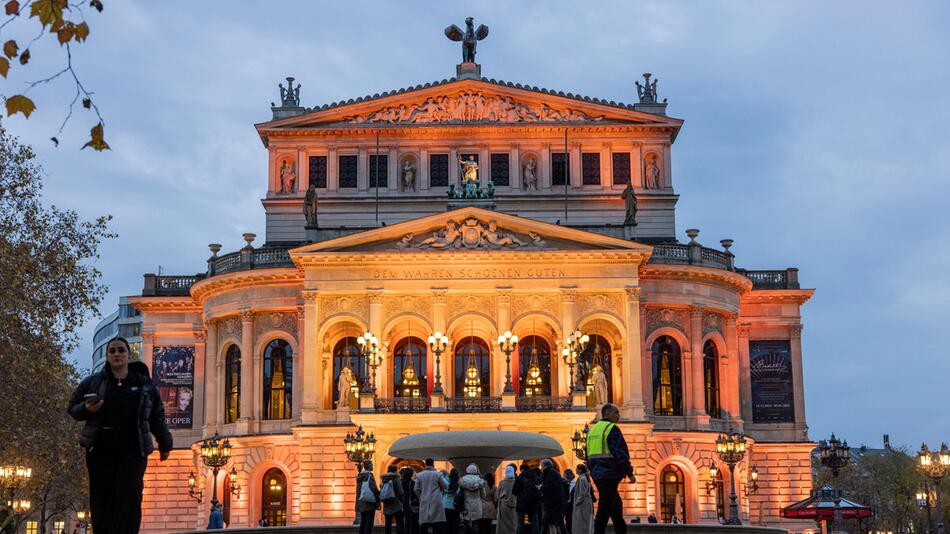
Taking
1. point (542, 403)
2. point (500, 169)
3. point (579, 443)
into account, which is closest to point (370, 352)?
point (542, 403)

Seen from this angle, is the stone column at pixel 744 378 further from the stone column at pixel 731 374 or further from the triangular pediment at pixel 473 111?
the triangular pediment at pixel 473 111

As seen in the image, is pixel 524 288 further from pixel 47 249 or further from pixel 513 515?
pixel 513 515

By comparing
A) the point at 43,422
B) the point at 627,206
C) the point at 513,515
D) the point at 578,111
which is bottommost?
the point at 513,515

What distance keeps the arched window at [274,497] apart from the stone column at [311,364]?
3.94 metres

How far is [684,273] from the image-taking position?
54.7 meters

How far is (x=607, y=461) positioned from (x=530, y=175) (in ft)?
136

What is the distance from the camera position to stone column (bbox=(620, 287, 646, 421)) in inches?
2032

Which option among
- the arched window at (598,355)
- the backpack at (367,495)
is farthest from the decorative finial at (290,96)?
the backpack at (367,495)

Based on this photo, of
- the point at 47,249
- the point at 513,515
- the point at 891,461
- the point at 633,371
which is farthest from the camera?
the point at 891,461

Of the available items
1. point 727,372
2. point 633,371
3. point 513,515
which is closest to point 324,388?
point 633,371

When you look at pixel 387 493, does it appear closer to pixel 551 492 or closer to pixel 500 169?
pixel 551 492

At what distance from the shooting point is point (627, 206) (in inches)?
2101

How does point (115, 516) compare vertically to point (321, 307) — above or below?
below

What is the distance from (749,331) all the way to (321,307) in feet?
61.9
